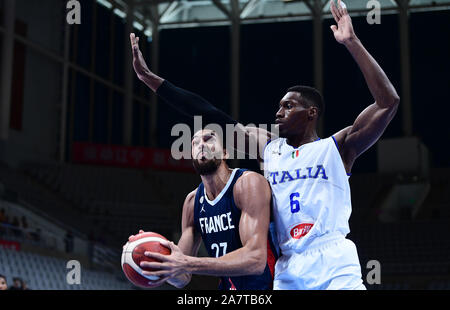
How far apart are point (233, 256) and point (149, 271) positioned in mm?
455

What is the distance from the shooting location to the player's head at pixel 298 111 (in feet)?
12.1

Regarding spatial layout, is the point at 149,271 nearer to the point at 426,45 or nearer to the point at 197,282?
the point at 197,282

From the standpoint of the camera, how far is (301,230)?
3541mm

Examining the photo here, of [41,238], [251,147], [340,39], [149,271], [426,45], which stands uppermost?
[426,45]

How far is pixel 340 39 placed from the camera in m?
3.25

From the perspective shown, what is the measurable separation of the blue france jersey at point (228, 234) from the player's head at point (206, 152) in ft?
0.52

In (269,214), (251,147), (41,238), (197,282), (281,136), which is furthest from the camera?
(197,282)

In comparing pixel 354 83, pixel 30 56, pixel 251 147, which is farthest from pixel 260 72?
pixel 251 147

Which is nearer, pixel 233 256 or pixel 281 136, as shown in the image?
pixel 233 256
